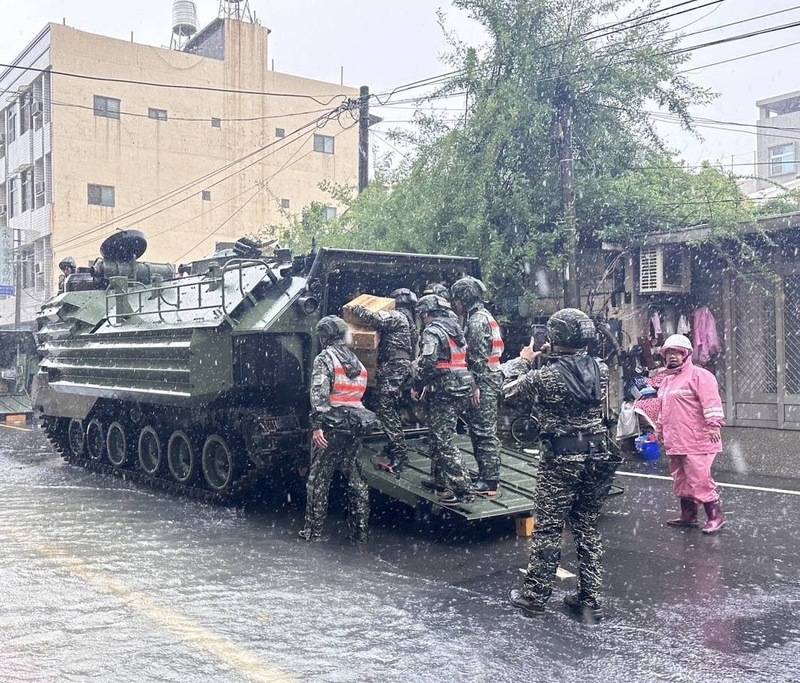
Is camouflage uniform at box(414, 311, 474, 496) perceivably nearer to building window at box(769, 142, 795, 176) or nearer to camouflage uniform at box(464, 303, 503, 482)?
camouflage uniform at box(464, 303, 503, 482)

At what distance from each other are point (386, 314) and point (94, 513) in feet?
10.7

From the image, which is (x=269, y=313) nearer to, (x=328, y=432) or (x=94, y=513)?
(x=328, y=432)

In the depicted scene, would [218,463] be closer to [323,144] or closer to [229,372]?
[229,372]

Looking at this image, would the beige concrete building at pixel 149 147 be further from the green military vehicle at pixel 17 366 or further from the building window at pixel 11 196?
the green military vehicle at pixel 17 366

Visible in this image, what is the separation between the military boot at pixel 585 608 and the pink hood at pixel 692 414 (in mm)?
2531

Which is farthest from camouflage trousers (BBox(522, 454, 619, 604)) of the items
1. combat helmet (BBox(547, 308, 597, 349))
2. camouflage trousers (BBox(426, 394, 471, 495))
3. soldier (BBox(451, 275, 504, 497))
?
soldier (BBox(451, 275, 504, 497))

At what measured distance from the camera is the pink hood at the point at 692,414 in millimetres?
7199

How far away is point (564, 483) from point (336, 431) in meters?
2.28

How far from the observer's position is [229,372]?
8273mm

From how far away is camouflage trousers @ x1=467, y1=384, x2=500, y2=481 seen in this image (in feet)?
23.9

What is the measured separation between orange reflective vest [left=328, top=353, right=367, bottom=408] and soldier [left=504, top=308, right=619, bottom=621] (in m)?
2.07

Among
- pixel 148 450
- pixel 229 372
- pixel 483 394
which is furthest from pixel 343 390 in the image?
pixel 148 450

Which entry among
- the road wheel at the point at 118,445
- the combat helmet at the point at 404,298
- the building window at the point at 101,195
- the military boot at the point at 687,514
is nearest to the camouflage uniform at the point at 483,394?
the combat helmet at the point at 404,298

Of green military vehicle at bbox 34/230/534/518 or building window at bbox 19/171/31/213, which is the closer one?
green military vehicle at bbox 34/230/534/518
